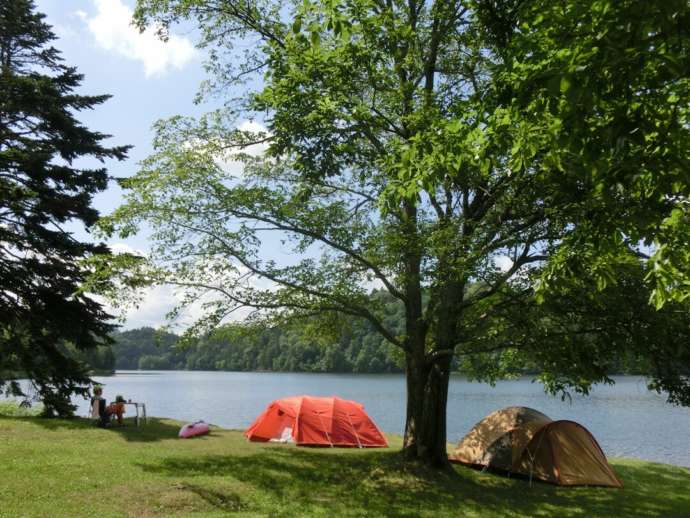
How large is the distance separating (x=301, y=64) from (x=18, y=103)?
12367mm

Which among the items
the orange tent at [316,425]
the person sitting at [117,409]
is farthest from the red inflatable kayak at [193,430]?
the person sitting at [117,409]

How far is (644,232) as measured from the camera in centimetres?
586

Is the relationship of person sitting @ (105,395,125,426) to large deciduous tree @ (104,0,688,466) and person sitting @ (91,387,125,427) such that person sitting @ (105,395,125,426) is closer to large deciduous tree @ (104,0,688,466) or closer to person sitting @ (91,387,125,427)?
person sitting @ (91,387,125,427)

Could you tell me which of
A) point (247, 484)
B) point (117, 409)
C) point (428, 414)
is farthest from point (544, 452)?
point (117, 409)

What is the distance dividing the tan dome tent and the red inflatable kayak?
→ 7.24 metres

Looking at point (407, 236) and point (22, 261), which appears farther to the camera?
point (22, 261)

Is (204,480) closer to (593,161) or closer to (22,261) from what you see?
(593,161)

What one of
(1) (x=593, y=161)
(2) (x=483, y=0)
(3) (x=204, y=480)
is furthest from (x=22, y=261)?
(1) (x=593, y=161)

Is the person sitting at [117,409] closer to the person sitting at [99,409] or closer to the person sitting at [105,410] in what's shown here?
the person sitting at [105,410]

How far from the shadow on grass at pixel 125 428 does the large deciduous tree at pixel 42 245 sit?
1626 mm

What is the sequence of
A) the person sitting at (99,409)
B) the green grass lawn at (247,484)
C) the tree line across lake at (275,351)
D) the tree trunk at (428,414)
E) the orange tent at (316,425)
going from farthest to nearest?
the orange tent at (316,425) < the person sitting at (99,409) < the tree line across lake at (275,351) < the tree trunk at (428,414) < the green grass lawn at (247,484)

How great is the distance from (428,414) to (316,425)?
465 cm

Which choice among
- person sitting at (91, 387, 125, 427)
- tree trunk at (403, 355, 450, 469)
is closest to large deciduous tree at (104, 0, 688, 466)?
tree trunk at (403, 355, 450, 469)

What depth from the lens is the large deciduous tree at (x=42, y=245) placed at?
704 inches
